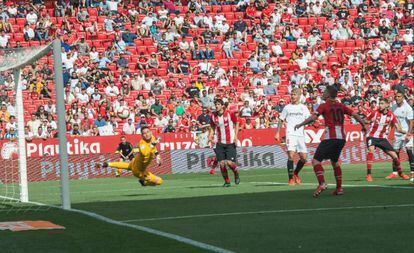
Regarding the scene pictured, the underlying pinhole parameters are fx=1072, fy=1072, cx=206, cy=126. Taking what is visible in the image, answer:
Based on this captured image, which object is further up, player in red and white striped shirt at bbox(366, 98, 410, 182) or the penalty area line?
player in red and white striped shirt at bbox(366, 98, 410, 182)

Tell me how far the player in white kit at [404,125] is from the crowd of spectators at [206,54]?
30.8 ft

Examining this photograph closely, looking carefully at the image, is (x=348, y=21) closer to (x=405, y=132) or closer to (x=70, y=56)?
(x=70, y=56)

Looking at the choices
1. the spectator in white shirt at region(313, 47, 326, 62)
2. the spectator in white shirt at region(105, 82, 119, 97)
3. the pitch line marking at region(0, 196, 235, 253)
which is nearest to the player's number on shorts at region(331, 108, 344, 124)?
the pitch line marking at region(0, 196, 235, 253)

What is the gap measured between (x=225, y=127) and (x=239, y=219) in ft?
32.6

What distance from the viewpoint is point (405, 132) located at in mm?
26156

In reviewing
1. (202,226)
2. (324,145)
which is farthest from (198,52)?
(202,226)

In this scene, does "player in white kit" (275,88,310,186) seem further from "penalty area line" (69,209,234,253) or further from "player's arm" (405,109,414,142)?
"penalty area line" (69,209,234,253)

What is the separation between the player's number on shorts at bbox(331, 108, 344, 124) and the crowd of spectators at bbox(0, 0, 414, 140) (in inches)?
640

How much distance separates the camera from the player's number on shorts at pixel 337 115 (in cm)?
1908

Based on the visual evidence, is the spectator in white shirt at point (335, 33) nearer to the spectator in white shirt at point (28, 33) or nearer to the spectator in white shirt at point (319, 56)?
the spectator in white shirt at point (319, 56)

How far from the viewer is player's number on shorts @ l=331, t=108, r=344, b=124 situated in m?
19.1

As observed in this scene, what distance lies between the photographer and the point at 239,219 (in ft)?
47.8

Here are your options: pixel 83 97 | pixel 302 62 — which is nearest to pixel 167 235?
pixel 83 97

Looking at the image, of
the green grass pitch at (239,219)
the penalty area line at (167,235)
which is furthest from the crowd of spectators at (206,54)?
the penalty area line at (167,235)
